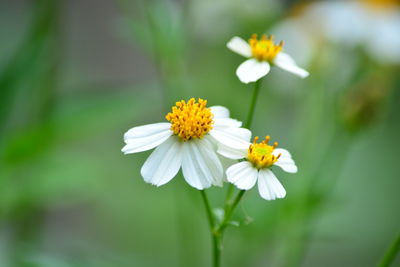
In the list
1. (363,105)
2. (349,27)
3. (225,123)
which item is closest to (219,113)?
(225,123)

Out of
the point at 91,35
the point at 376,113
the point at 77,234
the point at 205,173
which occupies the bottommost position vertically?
the point at 77,234

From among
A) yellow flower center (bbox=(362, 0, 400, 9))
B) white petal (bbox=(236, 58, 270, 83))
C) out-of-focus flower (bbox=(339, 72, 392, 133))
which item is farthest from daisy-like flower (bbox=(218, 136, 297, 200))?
yellow flower center (bbox=(362, 0, 400, 9))

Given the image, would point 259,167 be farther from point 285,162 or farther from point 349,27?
point 349,27

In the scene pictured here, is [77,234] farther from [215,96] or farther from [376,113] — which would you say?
[376,113]

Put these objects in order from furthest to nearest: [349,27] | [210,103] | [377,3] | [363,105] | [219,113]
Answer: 1. [377,3]
2. [349,27]
3. [210,103]
4. [363,105]
5. [219,113]

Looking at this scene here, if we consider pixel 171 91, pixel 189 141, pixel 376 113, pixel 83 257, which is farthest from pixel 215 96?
pixel 189 141

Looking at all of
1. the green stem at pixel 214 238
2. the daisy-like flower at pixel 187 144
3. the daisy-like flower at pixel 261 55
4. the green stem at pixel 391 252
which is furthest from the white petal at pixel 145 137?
the green stem at pixel 391 252

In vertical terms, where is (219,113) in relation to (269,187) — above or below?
above
